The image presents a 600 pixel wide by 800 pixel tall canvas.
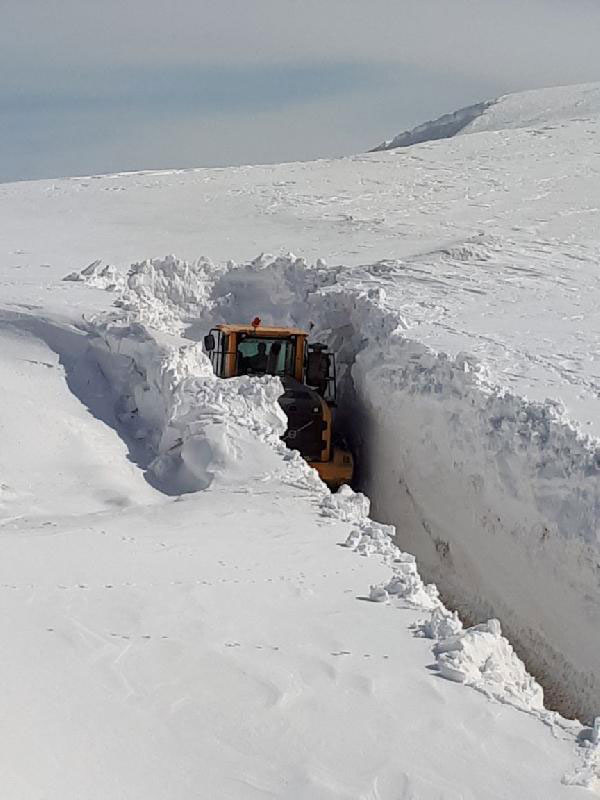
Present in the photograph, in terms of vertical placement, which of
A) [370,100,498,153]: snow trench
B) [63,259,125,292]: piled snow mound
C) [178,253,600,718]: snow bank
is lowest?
[178,253,600,718]: snow bank

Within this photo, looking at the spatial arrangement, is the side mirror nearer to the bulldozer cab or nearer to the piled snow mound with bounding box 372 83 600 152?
the bulldozer cab

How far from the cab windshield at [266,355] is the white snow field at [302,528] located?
80 cm

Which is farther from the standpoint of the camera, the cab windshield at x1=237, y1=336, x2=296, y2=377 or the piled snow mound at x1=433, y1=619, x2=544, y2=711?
the cab windshield at x1=237, y1=336, x2=296, y2=377

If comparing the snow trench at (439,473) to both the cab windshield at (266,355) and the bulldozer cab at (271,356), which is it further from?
the cab windshield at (266,355)

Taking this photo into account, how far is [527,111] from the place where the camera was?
41062mm

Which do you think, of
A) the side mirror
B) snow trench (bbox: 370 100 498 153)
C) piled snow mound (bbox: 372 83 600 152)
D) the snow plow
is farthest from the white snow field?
snow trench (bbox: 370 100 498 153)

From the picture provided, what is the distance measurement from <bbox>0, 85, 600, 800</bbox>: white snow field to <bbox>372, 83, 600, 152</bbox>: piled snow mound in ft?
61.2

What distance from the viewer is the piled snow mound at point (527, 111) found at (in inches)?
1462

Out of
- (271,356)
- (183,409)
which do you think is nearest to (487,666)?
(183,409)

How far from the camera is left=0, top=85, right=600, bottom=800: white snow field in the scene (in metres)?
4.23

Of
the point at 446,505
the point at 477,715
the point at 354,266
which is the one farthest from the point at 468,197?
the point at 477,715

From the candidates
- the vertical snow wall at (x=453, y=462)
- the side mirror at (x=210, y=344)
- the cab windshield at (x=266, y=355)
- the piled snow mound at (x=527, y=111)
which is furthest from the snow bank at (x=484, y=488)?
the piled snow mound at (x=527, y=111)

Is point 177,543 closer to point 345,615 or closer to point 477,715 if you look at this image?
point 345,615

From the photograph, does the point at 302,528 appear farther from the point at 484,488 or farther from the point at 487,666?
the point at 487,666
